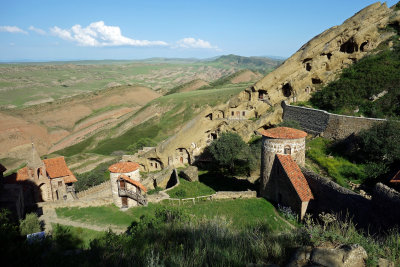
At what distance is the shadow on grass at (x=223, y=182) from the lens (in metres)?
24.0

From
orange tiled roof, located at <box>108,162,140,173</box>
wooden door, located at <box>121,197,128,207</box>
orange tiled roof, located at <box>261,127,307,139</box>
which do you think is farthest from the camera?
wooden door, located at <box>121,197,128,207</box>

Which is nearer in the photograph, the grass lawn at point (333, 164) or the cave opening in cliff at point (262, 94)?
the grass lawn at point (333, 164)

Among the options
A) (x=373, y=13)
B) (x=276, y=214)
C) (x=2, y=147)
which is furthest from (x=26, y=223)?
A: (x=2, y=147)

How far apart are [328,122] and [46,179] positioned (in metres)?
28.9

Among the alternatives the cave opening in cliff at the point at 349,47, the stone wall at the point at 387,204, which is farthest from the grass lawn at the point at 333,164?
the cave opening in cliff at the point at 349,47

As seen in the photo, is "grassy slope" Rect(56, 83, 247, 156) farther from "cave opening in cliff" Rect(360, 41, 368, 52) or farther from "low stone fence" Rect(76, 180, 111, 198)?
"cave opening in cliff" Rect(360, 41, 368, 52)

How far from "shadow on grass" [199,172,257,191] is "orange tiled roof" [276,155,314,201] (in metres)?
8.34

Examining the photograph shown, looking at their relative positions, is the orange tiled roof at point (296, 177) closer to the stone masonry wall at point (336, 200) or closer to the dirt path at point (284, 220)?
the stone masonry wall at point (336, 200)

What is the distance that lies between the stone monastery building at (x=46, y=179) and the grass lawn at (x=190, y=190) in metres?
11.1

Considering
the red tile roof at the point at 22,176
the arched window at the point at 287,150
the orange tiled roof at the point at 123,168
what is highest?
the arched window at the point at 287,150

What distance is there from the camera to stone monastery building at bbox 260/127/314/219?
14117mm

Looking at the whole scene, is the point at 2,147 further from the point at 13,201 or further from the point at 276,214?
the point at 276,214

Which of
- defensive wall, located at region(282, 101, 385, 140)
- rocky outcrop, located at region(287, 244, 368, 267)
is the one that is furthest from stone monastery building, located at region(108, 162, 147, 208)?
defensive wall, located at region(282, 101, 385, 140)

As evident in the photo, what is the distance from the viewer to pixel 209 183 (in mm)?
26734
